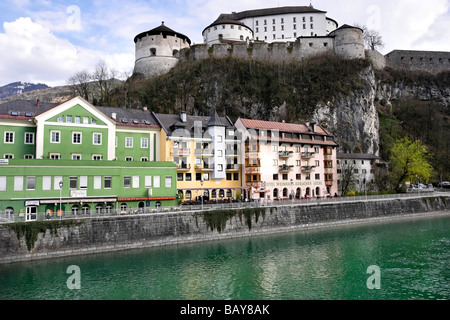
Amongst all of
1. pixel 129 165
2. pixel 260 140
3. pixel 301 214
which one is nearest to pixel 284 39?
pixel 260 140

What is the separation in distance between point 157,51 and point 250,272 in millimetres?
62005

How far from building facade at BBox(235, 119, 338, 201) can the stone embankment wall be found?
6.03m

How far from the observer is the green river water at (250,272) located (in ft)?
61.8

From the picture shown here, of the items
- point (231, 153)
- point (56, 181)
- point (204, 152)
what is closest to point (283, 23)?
point (231, 153)

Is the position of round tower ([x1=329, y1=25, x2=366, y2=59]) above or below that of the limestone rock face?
above

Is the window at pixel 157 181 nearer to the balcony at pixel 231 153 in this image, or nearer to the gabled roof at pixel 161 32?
the balcony at pixel 231 153

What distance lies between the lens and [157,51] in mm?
74125

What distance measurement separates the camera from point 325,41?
76.3 meters

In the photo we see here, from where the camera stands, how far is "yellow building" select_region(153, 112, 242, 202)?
136ft

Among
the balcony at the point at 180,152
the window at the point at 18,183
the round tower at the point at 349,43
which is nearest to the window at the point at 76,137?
the window at the point at 18,183

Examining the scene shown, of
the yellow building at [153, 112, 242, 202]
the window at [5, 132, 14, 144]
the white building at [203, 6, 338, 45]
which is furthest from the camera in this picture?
the white building at [203, 6, 338, 45]

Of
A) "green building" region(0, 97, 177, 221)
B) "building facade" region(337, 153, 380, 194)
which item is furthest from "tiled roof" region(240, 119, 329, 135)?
"green building" region(0, 97, 177, 221)

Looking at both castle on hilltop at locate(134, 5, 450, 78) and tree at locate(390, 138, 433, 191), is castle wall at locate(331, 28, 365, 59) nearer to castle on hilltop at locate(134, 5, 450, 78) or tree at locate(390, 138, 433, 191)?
castle on hilltop at locate(134, 5, 450, 78)

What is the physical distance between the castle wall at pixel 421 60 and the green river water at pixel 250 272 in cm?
6996
